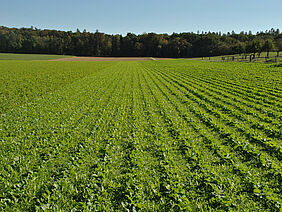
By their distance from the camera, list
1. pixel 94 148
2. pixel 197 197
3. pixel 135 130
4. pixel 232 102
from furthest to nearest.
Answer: pixel 232 102 < pixel 135 130 < pixel 94 148 < pixel 197 197

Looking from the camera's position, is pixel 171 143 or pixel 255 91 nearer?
pixel 171 143

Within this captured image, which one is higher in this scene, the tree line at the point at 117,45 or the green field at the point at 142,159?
the tree line at the point at 117,45

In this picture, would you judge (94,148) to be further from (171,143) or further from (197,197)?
(197,197)

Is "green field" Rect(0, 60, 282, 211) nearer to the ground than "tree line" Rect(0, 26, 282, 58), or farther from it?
nearer to the ground

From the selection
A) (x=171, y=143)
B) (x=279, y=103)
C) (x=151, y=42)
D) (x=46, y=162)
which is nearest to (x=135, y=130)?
(x=171, y=143)

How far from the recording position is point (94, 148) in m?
8.41

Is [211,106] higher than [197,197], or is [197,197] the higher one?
[211,106]

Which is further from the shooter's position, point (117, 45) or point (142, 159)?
point (117, 45)

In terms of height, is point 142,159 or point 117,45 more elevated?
point 117,45

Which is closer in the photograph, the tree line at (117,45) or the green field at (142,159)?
the green field at (142,159)

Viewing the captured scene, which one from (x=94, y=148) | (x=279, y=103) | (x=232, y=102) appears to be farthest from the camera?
(x=232, y=102)

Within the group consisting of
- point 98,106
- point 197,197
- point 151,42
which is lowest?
point 197,197

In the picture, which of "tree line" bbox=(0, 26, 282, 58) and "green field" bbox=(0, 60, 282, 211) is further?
"tree line" bbox=(0, 26, 282, 58)

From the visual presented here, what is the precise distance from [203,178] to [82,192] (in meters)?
4.13
